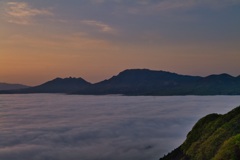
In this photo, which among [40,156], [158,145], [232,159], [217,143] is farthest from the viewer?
[158,145]

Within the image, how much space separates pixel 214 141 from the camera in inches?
829

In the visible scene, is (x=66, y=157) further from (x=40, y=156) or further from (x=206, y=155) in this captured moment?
(x=206, y=155)

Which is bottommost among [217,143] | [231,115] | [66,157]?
[66,157]

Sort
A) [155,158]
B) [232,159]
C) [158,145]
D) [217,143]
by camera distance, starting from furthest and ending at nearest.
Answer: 1. [158,145]
2. [155,158]
3. [217,143]
4. [232,159]

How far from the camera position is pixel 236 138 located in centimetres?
1501

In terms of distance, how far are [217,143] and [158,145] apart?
175 metres

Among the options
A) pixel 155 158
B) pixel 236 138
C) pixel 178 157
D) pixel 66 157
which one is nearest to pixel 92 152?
pixel 66 157

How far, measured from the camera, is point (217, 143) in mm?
20609

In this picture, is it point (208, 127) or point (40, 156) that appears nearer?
point (208, 127)

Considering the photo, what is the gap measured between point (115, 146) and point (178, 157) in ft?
574

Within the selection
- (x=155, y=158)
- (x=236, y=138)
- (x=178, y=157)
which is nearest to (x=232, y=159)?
(x=236, y=138)

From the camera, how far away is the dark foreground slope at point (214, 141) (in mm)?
14812

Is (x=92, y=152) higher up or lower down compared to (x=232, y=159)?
lower down

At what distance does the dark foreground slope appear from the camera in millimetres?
14812
